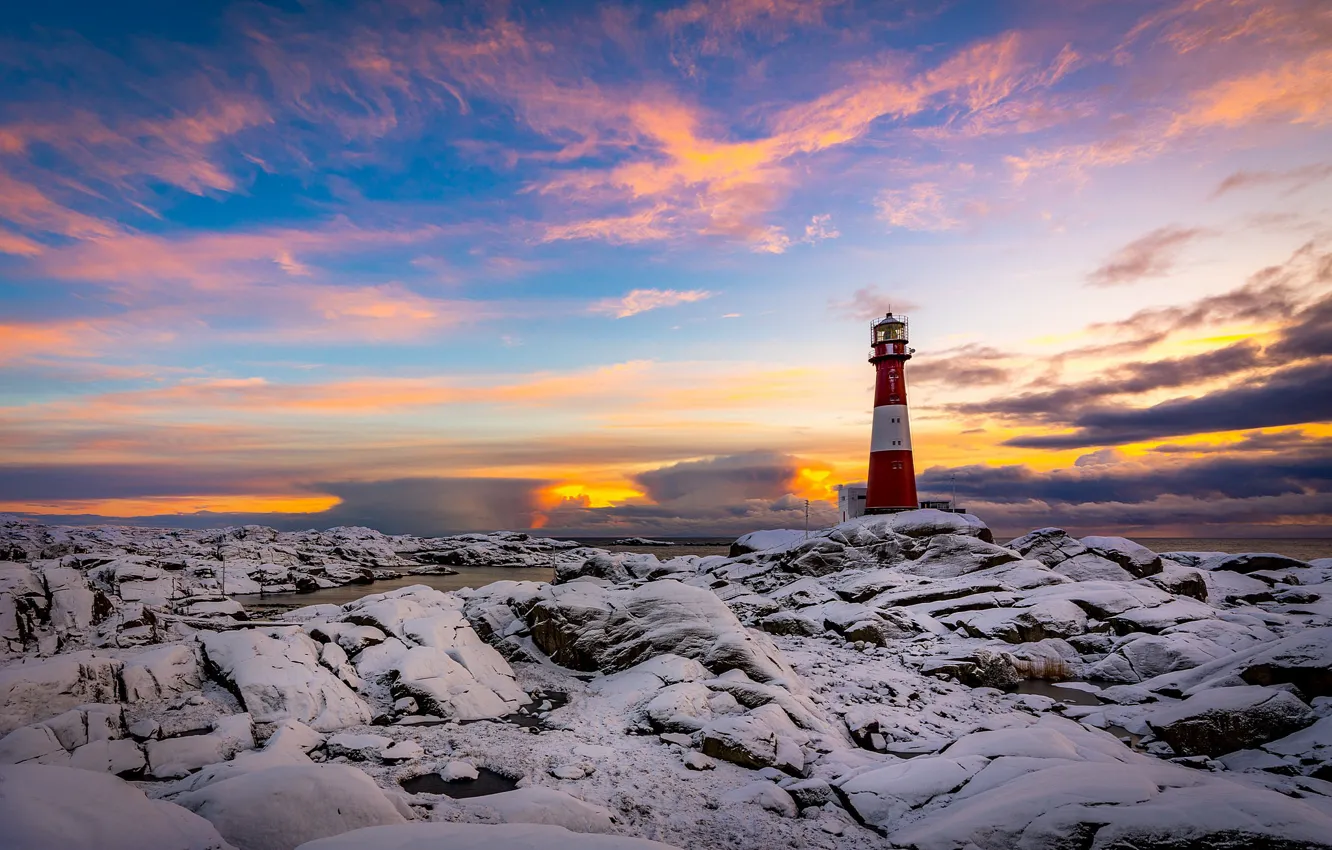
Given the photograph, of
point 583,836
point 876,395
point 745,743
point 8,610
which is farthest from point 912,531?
point 8,610

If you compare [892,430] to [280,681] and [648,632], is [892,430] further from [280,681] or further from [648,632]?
[280,681]

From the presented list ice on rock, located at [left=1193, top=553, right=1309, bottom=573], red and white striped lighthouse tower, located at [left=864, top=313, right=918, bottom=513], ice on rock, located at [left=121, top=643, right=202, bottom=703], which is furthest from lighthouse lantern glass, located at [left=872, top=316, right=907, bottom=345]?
ice on rock, located at [left=121, top=643, right=202, bottom=703]

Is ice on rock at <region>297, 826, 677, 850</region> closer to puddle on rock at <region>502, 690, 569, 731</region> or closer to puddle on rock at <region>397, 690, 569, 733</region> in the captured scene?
puddle on rock at <region>397, 690, 569, 733</region>

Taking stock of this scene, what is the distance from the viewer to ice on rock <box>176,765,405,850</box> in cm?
749

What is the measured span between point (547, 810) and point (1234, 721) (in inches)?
532

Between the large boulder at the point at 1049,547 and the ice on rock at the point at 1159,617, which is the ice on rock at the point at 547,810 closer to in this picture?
the ice on rock at the point at 1159,617

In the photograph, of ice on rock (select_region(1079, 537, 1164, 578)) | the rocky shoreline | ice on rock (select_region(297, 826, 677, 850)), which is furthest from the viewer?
ice on rock (select_region(1079, 537, 1164, 578))

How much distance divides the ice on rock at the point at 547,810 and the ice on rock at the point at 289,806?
51.5 inches

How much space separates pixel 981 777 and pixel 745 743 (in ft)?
13.2

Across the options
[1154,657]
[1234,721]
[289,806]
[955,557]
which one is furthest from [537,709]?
[955,557]

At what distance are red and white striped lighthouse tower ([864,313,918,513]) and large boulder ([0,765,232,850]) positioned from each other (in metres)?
44.9

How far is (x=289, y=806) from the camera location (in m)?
7.78

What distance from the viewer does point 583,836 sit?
700 cm

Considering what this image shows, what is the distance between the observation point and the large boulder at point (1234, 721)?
12.5 meters
